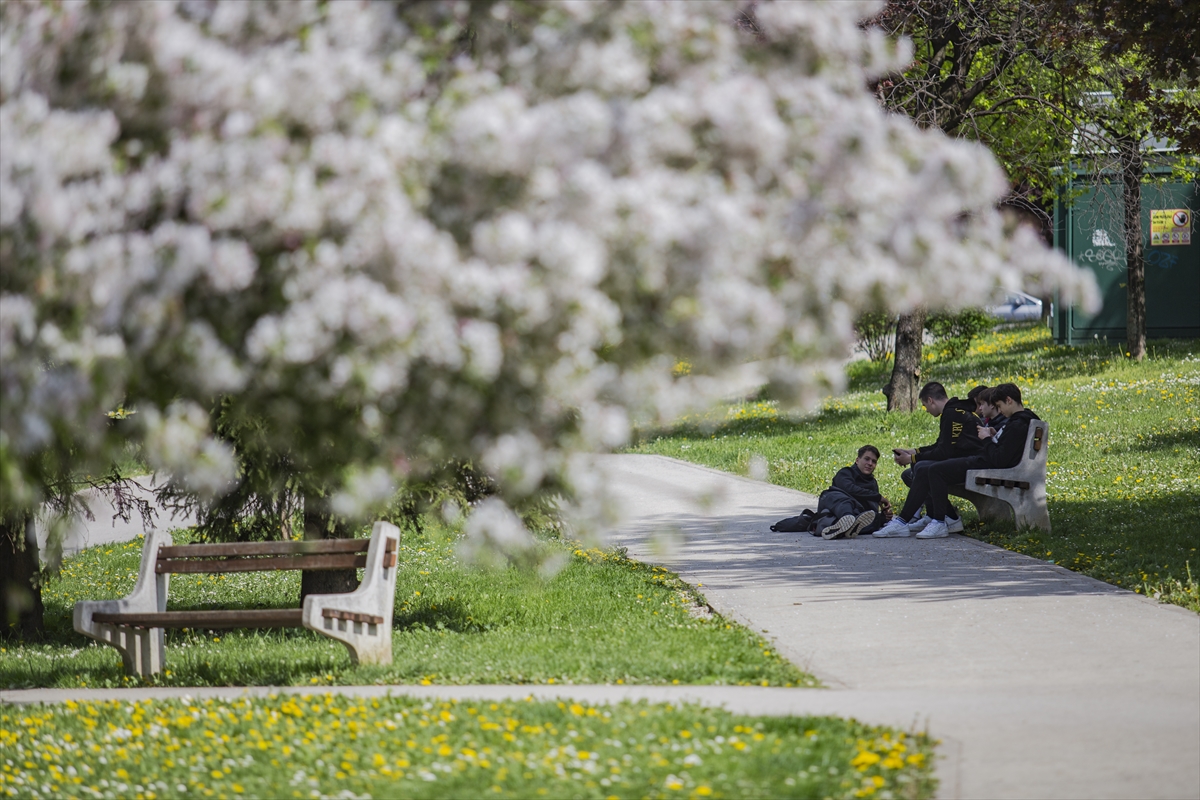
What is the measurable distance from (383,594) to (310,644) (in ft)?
5.50

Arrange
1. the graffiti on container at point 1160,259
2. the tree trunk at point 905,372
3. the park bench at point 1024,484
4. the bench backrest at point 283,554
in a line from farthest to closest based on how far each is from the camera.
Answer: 1. the graffiti on container at point 1160,259
2. the tree trunk at point 905,372
3. the park bench at point 1024,484
4. the bench backrest at point 283,554

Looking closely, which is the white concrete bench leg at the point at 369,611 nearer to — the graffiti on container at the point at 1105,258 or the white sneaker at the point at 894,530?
the white sneaker at the point at 894,530

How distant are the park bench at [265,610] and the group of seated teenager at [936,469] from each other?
18.6 feet

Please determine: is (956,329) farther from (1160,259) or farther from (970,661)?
(970,661)

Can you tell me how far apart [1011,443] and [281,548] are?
650 centimetres

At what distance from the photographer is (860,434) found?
2022 cm

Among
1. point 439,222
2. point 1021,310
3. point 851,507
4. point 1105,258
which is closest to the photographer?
point 439,222

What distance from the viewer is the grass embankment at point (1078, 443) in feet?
33.8

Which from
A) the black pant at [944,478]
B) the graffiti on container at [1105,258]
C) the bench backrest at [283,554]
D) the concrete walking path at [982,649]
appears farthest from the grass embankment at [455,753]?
the graffiti on container at [1105,258]

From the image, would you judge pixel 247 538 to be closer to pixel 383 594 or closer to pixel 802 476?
pixel 383 594

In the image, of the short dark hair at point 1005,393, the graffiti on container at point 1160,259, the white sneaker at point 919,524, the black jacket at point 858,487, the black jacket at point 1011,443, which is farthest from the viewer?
the graffiti on container at point 1160,259

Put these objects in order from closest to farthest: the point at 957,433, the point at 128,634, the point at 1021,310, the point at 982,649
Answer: the point at 982,649, the point at 128,634, the point at 957,433, the point at 1021,310

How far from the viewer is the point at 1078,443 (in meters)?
16.9

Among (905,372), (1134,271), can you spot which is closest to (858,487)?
(905,372)
